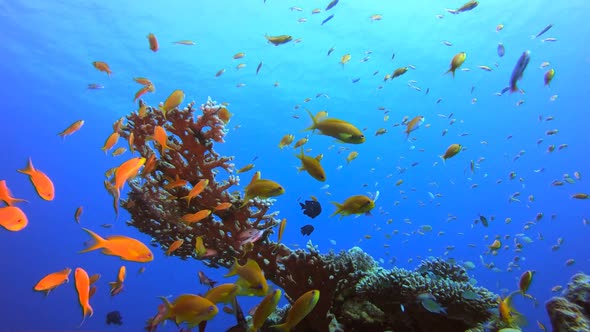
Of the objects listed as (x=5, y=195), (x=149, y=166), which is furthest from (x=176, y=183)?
(x=5, y=195)

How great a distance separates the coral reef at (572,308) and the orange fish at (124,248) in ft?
14.1

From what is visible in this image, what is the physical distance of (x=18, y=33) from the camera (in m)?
27.0

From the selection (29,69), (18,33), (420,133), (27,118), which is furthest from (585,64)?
(27,118)

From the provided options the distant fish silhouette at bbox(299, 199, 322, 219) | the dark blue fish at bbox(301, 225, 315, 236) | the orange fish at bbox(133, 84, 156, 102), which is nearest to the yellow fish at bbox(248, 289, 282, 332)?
the distant fish silhouette at bbox(299, 199, 322, 219)

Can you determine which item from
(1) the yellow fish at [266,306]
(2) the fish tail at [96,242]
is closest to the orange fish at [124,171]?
(2) the fish tail at [96,242]

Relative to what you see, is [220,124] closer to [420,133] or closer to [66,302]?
[420,133]

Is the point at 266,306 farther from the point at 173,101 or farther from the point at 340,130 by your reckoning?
the point at 173,101

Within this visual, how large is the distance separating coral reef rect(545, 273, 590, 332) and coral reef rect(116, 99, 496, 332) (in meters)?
0.81

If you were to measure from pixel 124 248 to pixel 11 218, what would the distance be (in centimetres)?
136

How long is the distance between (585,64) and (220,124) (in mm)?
48039

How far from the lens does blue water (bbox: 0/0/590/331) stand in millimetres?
26594

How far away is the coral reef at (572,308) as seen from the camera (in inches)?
135

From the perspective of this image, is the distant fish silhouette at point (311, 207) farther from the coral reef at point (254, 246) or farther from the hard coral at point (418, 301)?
the hard coral at point (418, 301)

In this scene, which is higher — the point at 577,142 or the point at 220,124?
the point at 577,142
